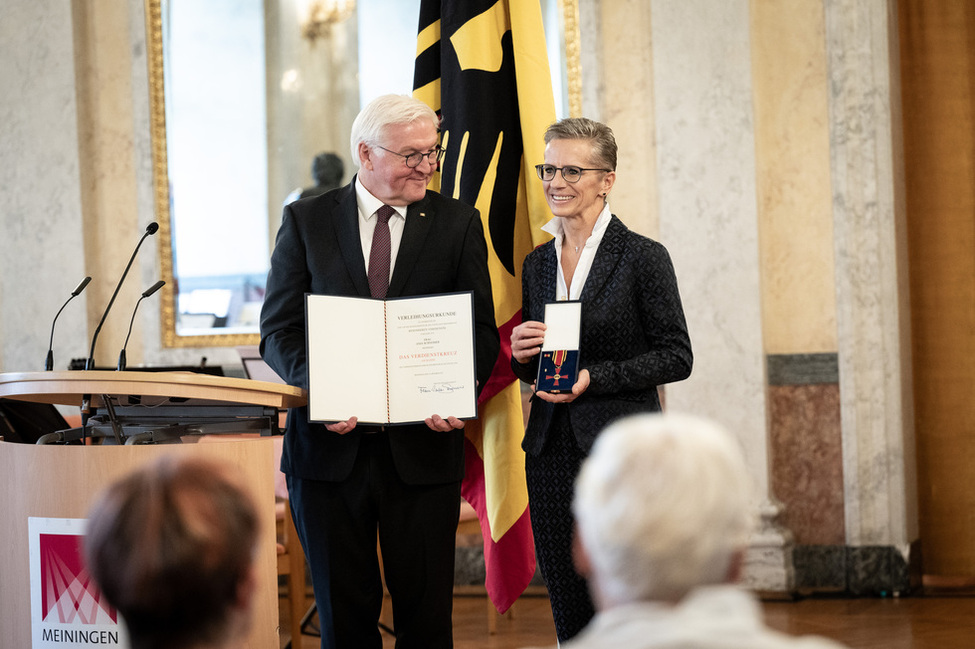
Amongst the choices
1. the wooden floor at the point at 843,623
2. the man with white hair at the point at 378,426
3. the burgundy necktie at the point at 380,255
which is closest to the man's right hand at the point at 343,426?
the man with white hair at the point at 378,426

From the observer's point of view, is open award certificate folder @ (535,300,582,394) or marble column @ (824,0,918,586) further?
marble column @ (824,0,918,586)

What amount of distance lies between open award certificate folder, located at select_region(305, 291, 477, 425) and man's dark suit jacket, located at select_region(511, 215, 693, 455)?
1.03 ft

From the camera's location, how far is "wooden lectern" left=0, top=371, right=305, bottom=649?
221 cm

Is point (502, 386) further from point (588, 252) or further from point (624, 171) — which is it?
point (624, 171)

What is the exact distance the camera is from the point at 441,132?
3.41m

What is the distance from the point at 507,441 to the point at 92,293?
11.6 ft

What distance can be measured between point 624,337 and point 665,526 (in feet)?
5.18

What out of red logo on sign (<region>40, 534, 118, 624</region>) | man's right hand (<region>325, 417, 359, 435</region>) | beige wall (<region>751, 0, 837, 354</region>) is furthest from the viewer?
beige wall (<region>751, 0, 837, 354</region>)

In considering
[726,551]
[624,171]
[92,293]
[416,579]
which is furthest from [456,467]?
[92,293]

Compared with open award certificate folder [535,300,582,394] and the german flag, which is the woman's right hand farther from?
the german flag

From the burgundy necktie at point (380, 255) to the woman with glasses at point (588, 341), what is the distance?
0.36 m

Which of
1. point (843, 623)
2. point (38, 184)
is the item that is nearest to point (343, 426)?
point (843, 623)

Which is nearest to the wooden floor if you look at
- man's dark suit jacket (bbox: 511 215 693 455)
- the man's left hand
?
man's dark suit jacket (bbox: 511 215 693 455)
